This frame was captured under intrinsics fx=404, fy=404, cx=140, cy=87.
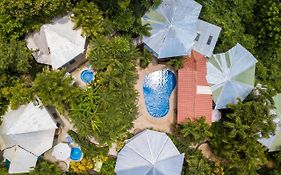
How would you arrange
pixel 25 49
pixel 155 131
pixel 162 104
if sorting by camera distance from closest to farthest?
pixel 25 49 < pixel 155 131 < pixel 162 104

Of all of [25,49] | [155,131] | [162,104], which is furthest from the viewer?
[162,104]

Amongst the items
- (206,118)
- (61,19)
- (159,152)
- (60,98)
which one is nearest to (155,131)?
(159,152)

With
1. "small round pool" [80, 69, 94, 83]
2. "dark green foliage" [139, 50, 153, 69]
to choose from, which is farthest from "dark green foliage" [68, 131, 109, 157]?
"dark green foliage" [139, 50, 153, 69]

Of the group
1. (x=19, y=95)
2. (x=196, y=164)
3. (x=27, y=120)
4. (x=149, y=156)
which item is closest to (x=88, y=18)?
(x=19, y=95)

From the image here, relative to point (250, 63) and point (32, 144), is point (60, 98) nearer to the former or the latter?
point (32, 144)

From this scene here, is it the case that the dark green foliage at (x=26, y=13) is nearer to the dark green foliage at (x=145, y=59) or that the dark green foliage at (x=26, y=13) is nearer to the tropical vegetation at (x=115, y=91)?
the tropical vegetation at (x=115, y=91)

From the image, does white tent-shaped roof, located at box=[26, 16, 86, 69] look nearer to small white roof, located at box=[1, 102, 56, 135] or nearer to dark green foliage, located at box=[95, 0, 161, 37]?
dark green foliage, located at box=[95, 0, 161, 37]

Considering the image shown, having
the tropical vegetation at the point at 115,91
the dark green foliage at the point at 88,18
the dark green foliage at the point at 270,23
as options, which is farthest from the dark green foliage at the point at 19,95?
the dark green foliage at the point at 270,23
